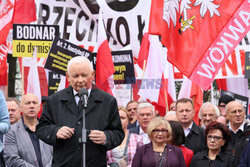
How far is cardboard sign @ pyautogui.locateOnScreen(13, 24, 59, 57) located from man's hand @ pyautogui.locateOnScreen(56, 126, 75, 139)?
761cm

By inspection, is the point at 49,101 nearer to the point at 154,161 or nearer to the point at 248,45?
the point at 154,161

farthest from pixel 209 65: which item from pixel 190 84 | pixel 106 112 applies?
pixel 106 112

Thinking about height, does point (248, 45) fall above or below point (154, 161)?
above

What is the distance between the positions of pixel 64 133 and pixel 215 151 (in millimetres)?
3215

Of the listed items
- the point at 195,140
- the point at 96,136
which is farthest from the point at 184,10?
the point at 96,136

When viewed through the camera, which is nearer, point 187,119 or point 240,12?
point 187,119

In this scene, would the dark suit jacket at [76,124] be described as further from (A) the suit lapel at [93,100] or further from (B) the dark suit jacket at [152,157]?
(B) the dark suit jacket at [152,157]

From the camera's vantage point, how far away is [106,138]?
5809mm

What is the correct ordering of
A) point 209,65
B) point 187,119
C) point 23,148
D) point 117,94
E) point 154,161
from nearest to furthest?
point 154,161
point 23,148
point 187,119
point 209,65
point 117,94

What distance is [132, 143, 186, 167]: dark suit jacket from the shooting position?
7699 mm

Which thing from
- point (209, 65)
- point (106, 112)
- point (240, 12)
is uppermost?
point (240, 12)

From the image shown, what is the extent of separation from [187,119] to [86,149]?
3992mm

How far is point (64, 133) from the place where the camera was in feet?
18.8

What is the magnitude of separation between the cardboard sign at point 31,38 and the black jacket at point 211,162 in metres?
6.05
